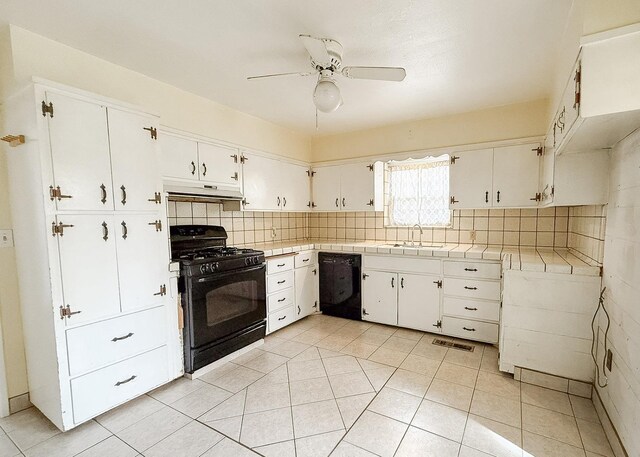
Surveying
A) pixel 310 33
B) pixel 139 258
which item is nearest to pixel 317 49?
pixel 310 33

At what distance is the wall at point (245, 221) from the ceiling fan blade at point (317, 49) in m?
1.89

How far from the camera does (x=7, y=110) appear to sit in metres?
1.86

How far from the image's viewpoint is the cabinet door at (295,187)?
377cm

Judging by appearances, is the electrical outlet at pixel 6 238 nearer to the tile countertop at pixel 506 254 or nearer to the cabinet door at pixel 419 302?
the tile countertop at pixel 506 254

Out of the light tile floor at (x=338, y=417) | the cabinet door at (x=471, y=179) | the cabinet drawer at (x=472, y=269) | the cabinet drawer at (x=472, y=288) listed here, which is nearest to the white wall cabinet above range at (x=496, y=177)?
the cabinet door at (x=471, y=179)

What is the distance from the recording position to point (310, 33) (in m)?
1.82

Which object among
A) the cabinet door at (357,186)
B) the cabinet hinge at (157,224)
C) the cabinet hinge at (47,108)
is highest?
the cabinet hinge at (47,108)

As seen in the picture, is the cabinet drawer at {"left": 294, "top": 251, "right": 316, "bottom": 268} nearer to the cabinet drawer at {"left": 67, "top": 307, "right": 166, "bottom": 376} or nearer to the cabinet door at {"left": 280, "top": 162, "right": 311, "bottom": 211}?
the cabinet door at {"left": 280, "top": 162, "right": 311, "bottom": 211}

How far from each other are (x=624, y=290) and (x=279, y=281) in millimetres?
2703

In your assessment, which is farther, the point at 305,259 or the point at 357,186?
the point at 357,186

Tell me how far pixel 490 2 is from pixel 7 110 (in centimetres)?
295

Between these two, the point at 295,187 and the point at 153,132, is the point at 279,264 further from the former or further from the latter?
the point at 153,132

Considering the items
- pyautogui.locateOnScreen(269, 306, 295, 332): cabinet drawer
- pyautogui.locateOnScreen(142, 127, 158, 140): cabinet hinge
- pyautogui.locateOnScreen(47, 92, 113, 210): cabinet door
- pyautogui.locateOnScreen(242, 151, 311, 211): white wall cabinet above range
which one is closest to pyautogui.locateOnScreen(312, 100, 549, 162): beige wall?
pyautogui.locateOnScreen(242, 151, 311, 211): white wall cabinet above range

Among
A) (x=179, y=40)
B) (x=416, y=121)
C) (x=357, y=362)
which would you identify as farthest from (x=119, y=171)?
(x=416, y=121)
